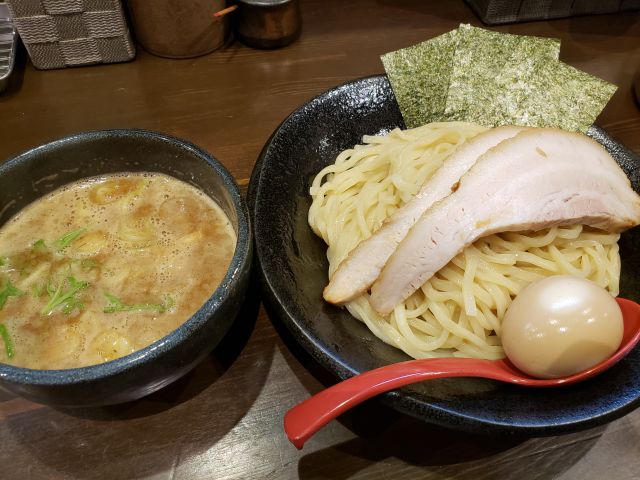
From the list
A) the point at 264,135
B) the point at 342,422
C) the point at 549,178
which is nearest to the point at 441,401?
the point at 342,422

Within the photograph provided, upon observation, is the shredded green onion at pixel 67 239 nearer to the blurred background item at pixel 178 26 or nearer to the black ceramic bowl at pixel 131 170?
the black ceramic bowl at pixel 131 170

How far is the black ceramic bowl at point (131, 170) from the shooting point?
3.44 ft

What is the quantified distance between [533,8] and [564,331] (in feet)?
8.48

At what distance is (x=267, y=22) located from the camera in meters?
2.72

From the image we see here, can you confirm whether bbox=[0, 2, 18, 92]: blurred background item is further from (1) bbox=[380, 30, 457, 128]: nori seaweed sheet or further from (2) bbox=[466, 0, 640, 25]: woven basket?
(2) bbox=[466, 0, 640, 25]: woven basket

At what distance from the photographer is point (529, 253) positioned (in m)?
1.65

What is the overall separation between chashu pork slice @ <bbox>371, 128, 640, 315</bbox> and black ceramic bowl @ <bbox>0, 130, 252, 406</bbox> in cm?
49

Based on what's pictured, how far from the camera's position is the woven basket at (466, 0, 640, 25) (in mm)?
3066

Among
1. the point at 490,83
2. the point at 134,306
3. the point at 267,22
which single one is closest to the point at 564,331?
the point at 134,306

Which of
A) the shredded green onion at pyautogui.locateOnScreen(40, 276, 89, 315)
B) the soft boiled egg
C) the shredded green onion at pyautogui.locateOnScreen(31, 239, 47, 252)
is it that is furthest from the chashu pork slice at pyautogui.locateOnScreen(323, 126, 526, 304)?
the shredded green onion at pyautogui.locateOnScreen(31, 239, 47, 252)

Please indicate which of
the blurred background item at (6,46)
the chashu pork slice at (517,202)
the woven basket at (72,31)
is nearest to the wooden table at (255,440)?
the chashu pork slice at (517,202)

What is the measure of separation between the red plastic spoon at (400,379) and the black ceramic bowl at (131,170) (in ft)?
0.97

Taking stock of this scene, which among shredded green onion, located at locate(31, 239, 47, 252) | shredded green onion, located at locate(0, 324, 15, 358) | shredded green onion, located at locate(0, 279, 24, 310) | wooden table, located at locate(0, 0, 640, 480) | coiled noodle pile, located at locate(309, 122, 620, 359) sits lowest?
wooden table, located at locate(0, 0, 640, 480)

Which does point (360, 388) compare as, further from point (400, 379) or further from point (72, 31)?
point (72, 31)
